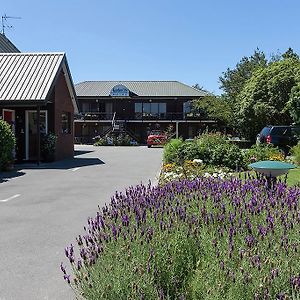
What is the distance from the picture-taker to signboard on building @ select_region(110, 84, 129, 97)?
54469 mm

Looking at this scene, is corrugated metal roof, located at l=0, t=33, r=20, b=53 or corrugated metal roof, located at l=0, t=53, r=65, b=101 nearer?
corrugated metal roof, located at l=0, t=53, r=65, b=101

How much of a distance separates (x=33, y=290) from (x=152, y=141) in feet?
122

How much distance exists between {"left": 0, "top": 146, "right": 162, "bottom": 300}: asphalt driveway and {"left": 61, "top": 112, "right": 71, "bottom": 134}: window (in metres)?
7.82

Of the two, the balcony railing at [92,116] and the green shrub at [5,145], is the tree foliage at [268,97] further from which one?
the green shrub at [5,145]

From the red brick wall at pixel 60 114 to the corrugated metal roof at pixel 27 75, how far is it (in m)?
0.99

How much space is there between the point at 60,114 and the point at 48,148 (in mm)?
3037

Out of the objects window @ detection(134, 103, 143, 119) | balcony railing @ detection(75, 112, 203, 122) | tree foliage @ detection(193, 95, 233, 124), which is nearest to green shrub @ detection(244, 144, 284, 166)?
tree foliage @ detection(193, 95, 233, 124)

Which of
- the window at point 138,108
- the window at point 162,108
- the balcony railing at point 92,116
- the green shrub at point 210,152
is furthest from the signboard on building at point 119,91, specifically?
the green shrub at point 210,152

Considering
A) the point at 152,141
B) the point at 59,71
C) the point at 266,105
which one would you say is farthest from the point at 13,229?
the point at 152,141

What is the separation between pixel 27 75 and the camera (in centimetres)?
2217

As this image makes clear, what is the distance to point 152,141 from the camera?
4178cm

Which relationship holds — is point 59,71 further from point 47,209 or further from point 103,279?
point 103,279

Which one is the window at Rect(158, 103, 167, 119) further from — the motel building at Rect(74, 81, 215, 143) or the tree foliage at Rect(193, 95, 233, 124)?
the tree foliage at Rect(193, 95, 233, 124)

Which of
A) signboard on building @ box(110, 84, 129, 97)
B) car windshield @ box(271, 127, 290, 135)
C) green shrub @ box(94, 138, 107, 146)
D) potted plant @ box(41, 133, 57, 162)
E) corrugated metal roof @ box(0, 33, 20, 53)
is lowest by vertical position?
green shrub @ box(94, 138, 107, 146)
